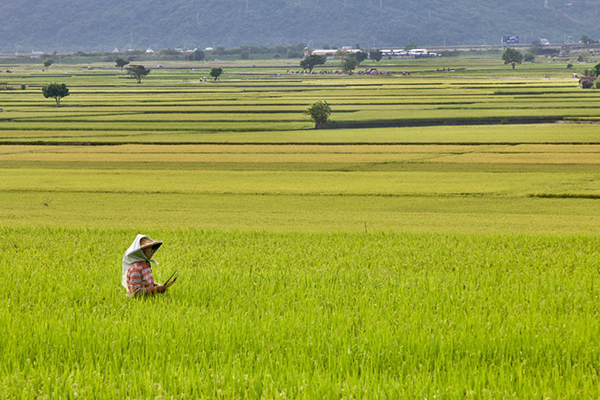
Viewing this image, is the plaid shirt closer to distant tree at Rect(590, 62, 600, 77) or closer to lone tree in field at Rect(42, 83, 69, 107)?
lone tree in field at Rect(42, 83, 69, 107)

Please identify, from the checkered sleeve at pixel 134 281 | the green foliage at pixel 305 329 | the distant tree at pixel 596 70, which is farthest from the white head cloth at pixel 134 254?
the distant tree at pixel 596 70

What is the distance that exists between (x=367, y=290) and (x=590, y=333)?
14.1ft

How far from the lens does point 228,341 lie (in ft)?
33.5

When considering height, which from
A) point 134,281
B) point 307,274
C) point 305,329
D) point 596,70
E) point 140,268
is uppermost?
point 596,70

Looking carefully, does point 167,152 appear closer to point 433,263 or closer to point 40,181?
point 40,181

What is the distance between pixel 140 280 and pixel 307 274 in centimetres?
409

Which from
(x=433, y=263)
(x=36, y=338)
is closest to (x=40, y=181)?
(x=433, y=263)

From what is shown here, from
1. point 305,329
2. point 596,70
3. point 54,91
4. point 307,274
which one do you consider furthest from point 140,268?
point 596,70

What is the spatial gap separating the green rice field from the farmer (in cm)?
22

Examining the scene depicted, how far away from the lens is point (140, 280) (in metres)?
12.5

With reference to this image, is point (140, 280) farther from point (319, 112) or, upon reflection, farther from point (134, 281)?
point (319, 112)

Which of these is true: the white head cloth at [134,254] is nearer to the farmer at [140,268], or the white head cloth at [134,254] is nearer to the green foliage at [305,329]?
the farmer at [140,268]

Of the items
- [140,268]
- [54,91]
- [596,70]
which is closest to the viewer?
[140,268]

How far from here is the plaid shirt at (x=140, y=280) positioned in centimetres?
1230
